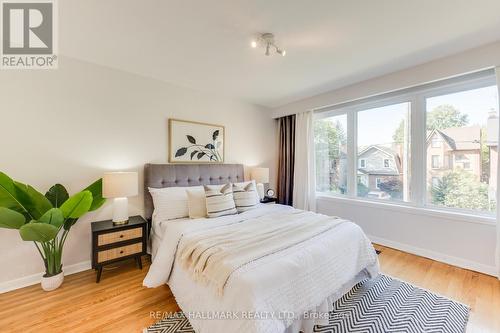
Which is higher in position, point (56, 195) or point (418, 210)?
point (56, 195)

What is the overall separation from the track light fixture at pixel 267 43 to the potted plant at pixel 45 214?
7.57 feet

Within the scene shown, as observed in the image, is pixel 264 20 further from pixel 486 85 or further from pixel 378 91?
pixel 486 85

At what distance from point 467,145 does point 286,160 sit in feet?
8.84

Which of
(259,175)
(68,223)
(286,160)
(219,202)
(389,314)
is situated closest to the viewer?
(389,314)

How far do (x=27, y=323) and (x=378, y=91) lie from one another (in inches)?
181

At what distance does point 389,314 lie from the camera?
1824mm

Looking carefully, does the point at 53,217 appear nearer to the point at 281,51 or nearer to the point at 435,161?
the point at 281,51

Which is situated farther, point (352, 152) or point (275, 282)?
point (352, 152)

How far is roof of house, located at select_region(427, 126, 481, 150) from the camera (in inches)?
101

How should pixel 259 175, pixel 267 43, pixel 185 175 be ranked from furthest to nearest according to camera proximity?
pixel 259 175, pixel 185 175, pixel 267 43

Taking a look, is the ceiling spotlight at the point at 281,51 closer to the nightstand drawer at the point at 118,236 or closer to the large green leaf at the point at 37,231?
the nightstand drawer at the point at 118,236

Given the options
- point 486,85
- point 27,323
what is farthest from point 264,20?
point 27,323

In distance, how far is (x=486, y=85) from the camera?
8.13ft

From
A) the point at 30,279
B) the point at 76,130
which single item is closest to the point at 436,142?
the point at 76,130
